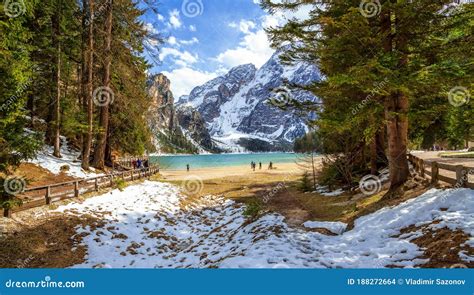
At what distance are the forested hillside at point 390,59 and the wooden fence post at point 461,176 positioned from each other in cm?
245

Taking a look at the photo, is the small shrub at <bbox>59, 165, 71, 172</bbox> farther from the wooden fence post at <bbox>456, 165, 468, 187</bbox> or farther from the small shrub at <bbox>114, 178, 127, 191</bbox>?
the wooden fence post at <bbox>456, 165, 468, 187</bbox>

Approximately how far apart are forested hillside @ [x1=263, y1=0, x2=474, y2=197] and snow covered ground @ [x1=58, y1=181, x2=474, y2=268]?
322 cm

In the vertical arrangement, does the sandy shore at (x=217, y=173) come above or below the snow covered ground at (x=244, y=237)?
below

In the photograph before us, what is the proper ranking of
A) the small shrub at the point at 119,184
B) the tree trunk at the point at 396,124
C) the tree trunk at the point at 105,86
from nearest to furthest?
the tree trunk at the point at 396,124, the small shrub at the point at 119,184, the tree trunk at the point at 105,86

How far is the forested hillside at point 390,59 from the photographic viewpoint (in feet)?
28.1

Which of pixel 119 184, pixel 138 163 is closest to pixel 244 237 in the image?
pixel 119 184

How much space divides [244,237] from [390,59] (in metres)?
7.49

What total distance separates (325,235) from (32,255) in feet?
30.9

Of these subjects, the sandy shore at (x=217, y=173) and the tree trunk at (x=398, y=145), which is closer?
the tree trunk at (x=398, y=145)

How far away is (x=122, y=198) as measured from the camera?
1659cm

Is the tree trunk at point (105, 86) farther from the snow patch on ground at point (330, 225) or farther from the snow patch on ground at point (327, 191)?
the snow patch on ground at point (330, 225)

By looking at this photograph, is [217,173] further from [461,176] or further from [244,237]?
[461,176]

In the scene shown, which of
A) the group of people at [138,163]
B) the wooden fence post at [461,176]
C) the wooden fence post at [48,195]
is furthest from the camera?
the group of people at [138,163]

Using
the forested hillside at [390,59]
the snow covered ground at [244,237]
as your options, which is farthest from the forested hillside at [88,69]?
the forested hillside at [390,59]
